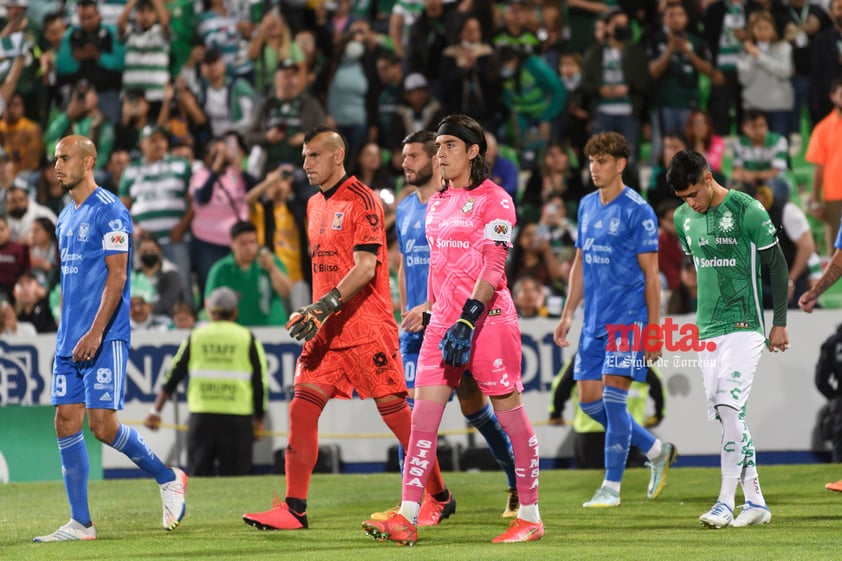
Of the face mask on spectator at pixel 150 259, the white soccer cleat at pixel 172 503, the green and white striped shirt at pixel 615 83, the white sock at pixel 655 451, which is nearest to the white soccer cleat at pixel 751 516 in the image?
the white sock at pixel 655 451

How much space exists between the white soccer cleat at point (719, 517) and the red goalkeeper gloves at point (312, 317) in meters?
2.78

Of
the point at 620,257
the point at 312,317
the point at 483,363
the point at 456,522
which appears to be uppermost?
the point at 620,257

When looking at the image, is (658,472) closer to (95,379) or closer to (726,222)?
(726,222)

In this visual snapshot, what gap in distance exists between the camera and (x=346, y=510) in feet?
34.1

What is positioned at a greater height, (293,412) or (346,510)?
(293,412)

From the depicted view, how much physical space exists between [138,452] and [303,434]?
117 centimetres

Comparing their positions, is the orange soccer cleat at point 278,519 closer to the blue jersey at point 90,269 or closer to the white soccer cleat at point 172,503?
the white soccer cleat at point 172,503

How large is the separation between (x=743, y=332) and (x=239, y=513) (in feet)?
13.9

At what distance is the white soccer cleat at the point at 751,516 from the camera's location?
8.48 m

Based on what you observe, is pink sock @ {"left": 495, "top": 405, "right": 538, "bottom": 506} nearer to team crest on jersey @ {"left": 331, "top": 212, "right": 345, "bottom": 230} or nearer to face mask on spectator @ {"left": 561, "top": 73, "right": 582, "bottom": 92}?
team crest on jersey @ {"left": 331, "top": 212, "right": 345, "bottom": 230}

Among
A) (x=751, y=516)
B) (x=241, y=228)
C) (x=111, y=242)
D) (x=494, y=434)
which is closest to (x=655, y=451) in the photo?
(x=494, y=434)

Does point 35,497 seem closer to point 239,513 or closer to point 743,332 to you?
point 239,513

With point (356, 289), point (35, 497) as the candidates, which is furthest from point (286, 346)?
point (356, 289)

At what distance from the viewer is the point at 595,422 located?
1373 centimetres
